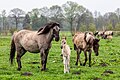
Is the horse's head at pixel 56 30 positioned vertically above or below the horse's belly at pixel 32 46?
above

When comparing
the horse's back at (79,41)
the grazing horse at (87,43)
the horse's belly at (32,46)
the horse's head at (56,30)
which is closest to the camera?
the horse's head at (56,30)

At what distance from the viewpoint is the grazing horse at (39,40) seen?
13984 mm

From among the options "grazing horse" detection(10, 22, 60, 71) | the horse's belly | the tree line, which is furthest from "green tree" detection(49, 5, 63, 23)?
the horse's belly

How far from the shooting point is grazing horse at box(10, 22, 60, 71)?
14.0 metres

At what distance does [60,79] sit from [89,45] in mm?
5396

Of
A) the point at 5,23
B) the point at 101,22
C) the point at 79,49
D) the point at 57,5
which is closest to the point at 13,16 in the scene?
the point at 5,23

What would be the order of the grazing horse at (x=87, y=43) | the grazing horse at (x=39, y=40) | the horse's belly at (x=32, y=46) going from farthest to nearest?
the grazing horse at (x=87, y=43), the horse's belly at (x=32, y=46), the grazing horse at (x=39, y=40)

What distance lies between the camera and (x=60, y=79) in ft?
38.2

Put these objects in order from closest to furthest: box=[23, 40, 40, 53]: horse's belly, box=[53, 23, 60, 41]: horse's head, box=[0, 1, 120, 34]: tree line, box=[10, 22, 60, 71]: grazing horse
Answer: box=[53, 23, 60, 41]: horse's head, box=[10, 22, 60, 71]: grazing horse, box=[23, 40, 40, 53]: horse's belly, box=[0, 1, 120, 34]: tree line

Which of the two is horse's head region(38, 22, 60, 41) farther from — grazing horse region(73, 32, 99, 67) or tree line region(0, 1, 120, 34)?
tree line region(0, 1, 120, 34)

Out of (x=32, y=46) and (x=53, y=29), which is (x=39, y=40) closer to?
(x=32, y=46)

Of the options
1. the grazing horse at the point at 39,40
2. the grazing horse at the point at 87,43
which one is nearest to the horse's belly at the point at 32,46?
the grazing horse at the point at 39,40

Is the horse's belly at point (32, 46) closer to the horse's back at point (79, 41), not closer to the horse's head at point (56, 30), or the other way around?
the horse's head at point (56, 30)

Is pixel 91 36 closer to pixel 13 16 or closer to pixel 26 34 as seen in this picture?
pixel 26 34
